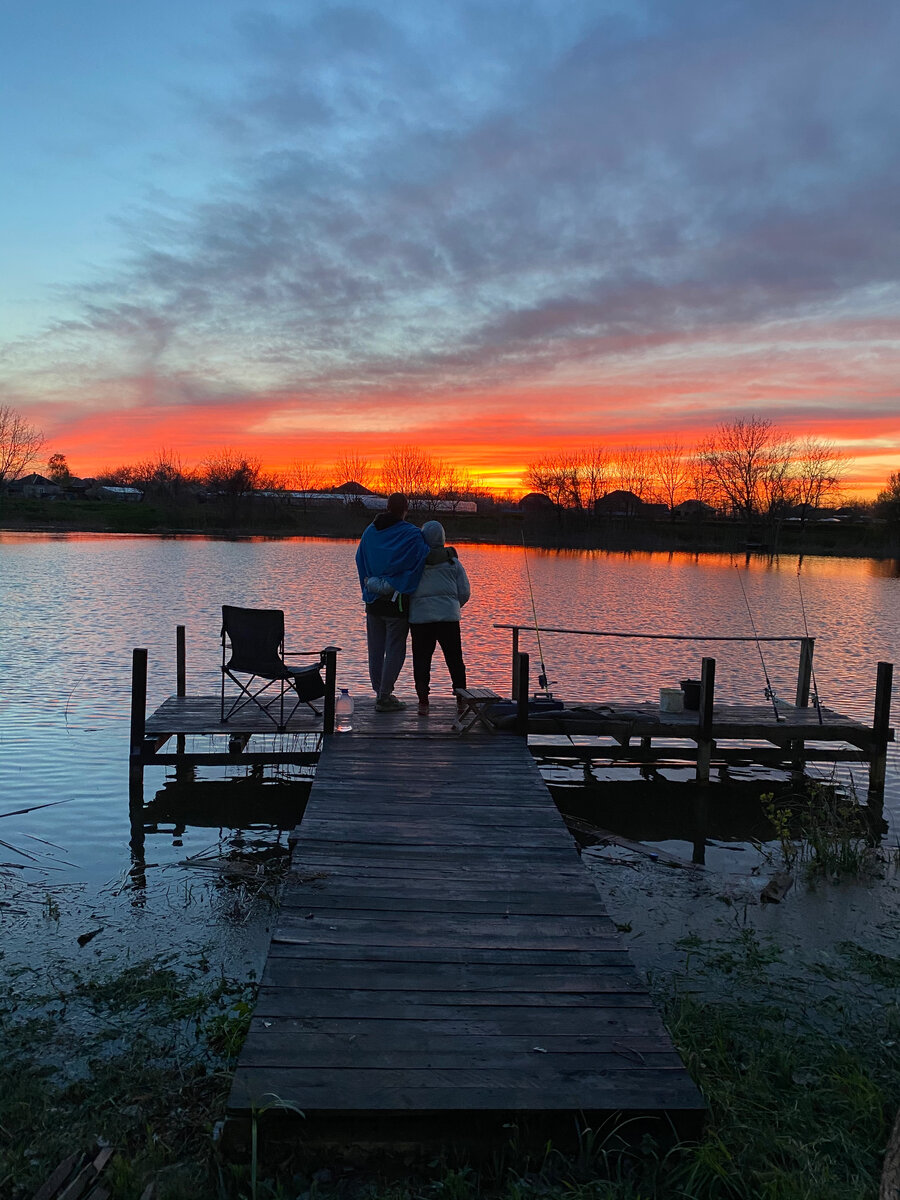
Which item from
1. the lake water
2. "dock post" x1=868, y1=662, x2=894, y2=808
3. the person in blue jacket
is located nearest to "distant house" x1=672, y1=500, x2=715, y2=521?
the lake water

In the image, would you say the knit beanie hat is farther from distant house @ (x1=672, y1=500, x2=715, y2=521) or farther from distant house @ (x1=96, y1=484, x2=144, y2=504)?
distant house @ (x1=96, y1=484, x2=144, y2=504)

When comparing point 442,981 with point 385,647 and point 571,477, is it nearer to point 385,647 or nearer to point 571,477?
point 385,647

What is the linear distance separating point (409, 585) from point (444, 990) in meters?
5.06

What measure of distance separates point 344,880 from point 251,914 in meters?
1.17

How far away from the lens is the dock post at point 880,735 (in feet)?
30.4

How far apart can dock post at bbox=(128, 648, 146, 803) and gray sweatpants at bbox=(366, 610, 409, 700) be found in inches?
89.2

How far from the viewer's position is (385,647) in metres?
8.91

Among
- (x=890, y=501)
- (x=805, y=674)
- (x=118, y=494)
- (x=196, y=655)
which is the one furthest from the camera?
(x=118, y=494)

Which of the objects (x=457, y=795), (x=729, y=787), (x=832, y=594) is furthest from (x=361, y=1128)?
(x=832, y=594)

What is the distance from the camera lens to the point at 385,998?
3.58 m

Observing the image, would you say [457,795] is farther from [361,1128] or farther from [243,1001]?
[361,1128]

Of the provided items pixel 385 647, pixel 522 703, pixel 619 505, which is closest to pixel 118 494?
pixel 619 505

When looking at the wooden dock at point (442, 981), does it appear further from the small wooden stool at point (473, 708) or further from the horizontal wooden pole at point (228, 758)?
the horizontal wooden pole at point (228, 758)

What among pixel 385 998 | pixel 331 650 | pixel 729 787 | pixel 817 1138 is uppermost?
pixel 331 650
